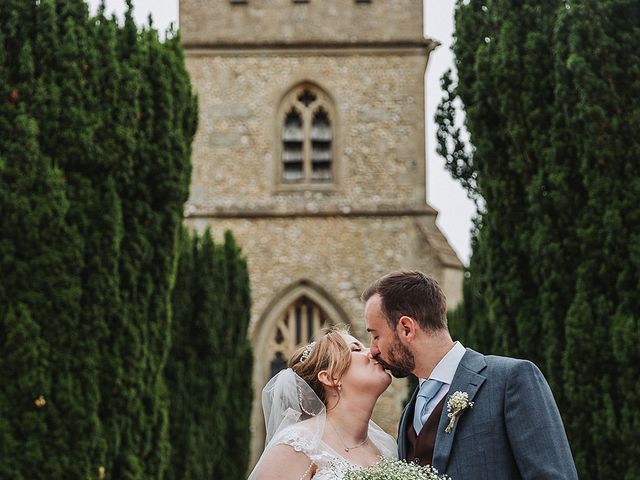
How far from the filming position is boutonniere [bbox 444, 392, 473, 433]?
12.5ft

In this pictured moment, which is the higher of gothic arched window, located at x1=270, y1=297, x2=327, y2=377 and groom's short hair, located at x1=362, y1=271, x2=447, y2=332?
groom's short hair, located at x1=362, y1=271, x2=447, y2=332

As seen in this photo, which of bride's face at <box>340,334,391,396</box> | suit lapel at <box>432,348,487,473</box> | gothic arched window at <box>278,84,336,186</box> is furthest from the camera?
gothic arched window at <box>278,84,336,186</box>

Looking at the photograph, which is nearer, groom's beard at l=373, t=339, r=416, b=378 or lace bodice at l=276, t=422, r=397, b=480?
groom's beard at l=373, t=339, r=416, b=378

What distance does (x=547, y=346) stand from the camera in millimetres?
7922

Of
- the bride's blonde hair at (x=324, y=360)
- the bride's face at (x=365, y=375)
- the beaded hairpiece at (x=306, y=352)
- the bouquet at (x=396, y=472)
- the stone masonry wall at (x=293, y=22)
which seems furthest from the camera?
the stone masonry wall at (x=293, y=22)

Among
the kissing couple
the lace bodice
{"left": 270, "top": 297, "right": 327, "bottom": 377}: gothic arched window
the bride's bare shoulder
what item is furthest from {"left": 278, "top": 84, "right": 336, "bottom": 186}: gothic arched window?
the bride's bare shoulder

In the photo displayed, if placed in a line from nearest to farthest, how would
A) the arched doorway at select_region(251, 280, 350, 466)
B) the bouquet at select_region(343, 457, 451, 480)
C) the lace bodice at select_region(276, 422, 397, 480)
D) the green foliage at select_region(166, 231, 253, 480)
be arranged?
the bouquet at select_region(343, 457, 451, 480)
the lace bodice at select_region(276, 422, 397, 480)
the green foliage at select_region(166, 231, 253, 480)
the arched doorway at select_region(251, 280, 350, 466)

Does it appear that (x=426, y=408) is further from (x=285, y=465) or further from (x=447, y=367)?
(x=285, y=465)

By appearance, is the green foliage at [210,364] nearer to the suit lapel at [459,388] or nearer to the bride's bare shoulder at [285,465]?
the bride's bare shoulder at [285,465]

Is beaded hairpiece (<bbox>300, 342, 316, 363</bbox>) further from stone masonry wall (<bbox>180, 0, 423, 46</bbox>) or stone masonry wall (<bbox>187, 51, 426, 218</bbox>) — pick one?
stone masonry wall (<bbox>180, 0, 423, 46</bbox>)

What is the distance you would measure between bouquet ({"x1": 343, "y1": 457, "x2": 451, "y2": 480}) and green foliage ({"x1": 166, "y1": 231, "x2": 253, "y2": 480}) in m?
8.75

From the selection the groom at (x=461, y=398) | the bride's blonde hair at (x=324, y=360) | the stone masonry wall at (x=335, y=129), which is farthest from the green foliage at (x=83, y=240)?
the stone masonry wall at (x=335, y=129)

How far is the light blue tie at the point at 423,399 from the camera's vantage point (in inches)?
158

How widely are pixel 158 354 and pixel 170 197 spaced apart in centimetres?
135
